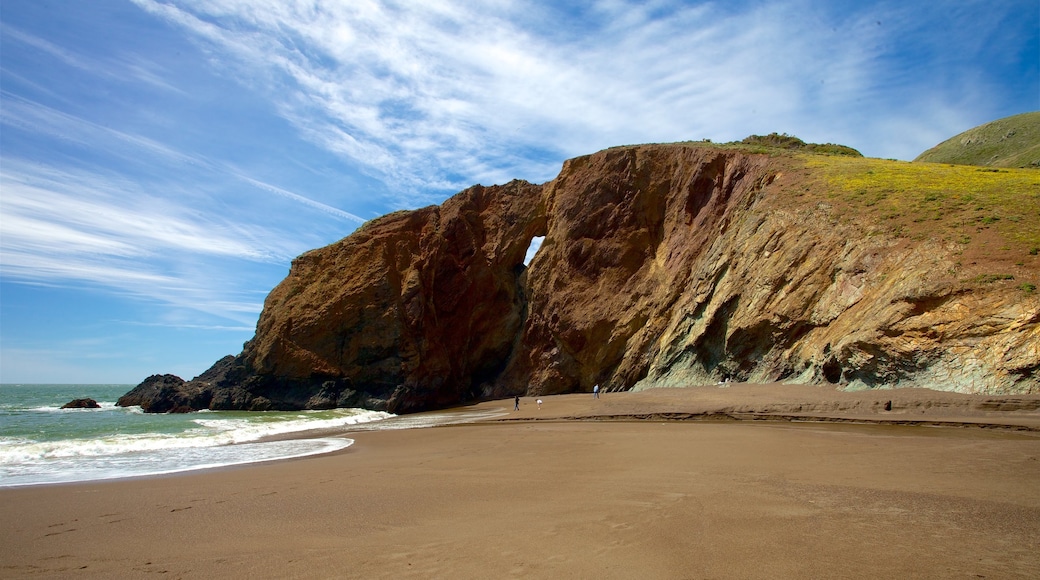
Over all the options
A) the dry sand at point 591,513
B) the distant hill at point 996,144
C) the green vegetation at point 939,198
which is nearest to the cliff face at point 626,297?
the green vegetation at point 939,198

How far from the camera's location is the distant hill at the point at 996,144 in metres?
56.3

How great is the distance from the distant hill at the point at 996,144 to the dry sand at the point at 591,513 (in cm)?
5903

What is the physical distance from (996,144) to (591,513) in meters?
81.9

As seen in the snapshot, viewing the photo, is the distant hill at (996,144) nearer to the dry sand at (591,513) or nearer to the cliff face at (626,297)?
the cliff face at (626,297)

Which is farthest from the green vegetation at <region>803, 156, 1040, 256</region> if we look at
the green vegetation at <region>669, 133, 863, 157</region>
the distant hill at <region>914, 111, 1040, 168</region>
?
the distant hill at <region>914, 111, 1040, 168</region>

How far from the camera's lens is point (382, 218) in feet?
136

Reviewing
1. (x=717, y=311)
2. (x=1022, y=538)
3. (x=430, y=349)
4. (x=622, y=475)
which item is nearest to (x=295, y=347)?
(x=430, y=349)

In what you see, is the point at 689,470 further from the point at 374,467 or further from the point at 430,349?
the point at 430,349

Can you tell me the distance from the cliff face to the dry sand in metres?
4.79

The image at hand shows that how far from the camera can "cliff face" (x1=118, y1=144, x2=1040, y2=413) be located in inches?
660

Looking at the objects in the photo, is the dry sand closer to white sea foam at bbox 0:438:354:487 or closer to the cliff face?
white sea foam at bbox 0:438:354:487

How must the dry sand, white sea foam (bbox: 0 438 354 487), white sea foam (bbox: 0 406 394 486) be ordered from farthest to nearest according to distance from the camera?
1. white sea foam (bbox: 0 406 394 486)
2. white sea foam (bbox: 0 438 354 487)
3. the dry sand

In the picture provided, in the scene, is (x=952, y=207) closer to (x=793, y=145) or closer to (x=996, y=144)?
(x=793, y=145)

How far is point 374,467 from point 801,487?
24.9 feet
